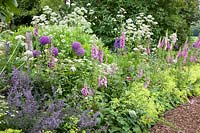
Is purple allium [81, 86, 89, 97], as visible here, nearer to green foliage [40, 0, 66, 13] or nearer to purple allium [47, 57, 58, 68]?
purple allium [47, 57, 58, 68]

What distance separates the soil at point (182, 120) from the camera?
4859 millimetres

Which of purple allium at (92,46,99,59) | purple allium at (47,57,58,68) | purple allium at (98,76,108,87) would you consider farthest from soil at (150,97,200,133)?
purple allium at (47,57,58,68)

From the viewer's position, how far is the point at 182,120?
5.32 m

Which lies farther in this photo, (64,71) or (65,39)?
(65,39)

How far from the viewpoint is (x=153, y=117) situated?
→ 4816mm

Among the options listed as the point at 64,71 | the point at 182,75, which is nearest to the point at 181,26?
the point at 182,75

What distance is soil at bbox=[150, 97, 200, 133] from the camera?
15.9 feet

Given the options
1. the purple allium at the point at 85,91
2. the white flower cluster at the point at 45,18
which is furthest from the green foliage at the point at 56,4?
the purple allium at the point at 85,91

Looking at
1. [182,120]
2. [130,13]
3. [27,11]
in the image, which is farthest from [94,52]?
[27,11]

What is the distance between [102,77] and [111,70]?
230mm

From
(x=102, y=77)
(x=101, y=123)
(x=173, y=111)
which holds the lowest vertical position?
(x=173, y=111)

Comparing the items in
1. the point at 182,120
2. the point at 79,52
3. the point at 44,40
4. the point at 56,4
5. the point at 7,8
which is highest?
the point at 7,8

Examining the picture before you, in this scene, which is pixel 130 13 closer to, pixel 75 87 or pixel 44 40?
pixel 44 40

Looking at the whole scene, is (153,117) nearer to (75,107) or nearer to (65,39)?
(75,107)
